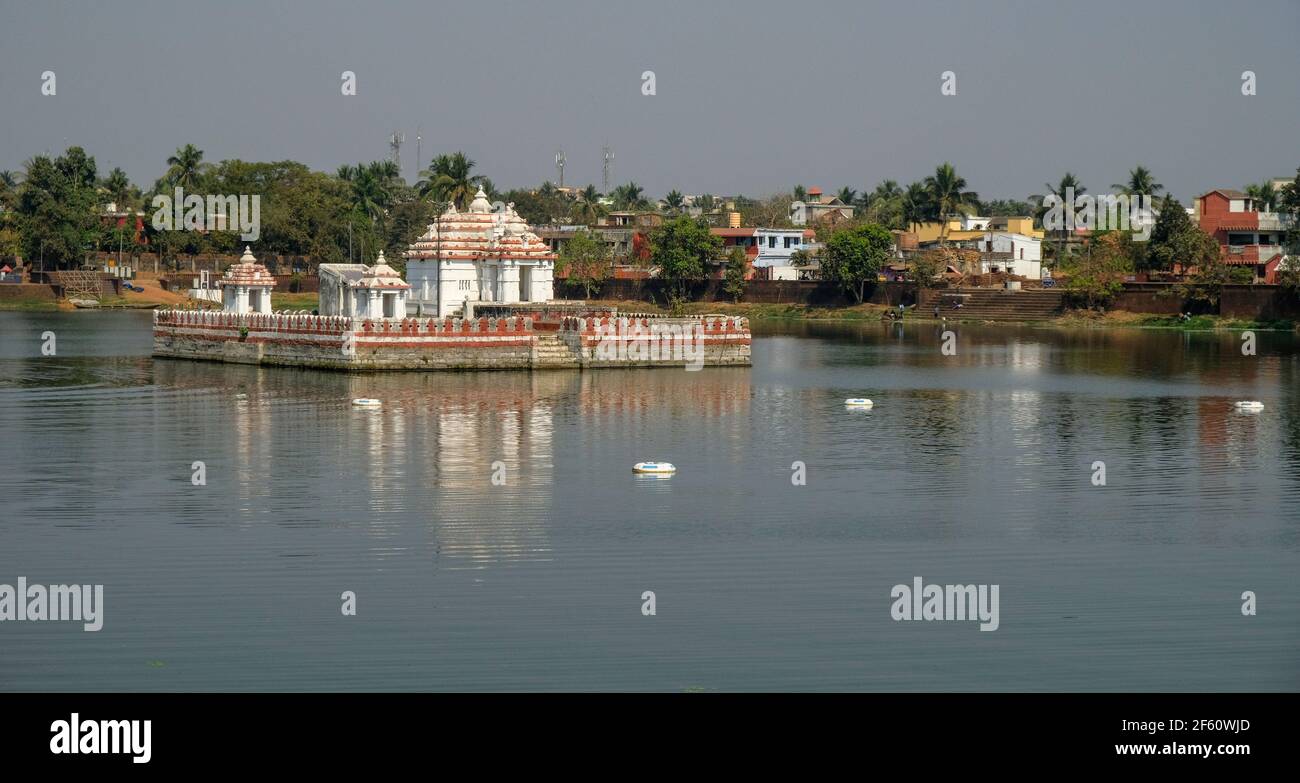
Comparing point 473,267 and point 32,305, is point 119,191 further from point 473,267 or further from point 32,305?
point 473,267

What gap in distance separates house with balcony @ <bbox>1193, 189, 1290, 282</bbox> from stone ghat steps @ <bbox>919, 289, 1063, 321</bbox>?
35.3 ft

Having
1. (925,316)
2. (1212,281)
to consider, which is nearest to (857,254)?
(925,316)

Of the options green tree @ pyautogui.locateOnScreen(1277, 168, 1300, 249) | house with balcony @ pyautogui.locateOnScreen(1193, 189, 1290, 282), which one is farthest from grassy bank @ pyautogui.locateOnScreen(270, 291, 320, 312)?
green tree @ pyautogui.locateOnScreen(1277, 168, 1300, 249)

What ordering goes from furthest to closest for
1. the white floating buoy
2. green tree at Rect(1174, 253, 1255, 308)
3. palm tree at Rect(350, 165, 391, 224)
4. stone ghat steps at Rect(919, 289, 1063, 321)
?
palm tree at Rect(350, 165, 391, 224), stone ghat steps at Rect(919, 289, 1063, 321), green tree at Rect(1174, 253, 1255, 308), the white floating buoy

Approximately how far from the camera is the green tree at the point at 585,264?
12512cm

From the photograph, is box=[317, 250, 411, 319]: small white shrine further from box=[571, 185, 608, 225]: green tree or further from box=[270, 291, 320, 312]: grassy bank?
box=[571, 185, 608, 225]: green tree

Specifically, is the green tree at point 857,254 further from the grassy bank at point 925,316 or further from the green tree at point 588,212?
the green tree at point 588,212

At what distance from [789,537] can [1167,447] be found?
1638cm

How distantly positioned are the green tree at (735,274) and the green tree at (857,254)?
21.4 ft

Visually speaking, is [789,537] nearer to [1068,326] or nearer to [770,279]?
[1068,326]

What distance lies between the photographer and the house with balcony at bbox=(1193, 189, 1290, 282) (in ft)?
338

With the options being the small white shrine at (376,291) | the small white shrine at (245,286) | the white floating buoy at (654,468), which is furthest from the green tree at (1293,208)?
the white floating buoy at (654,468)

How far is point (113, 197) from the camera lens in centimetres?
14825
